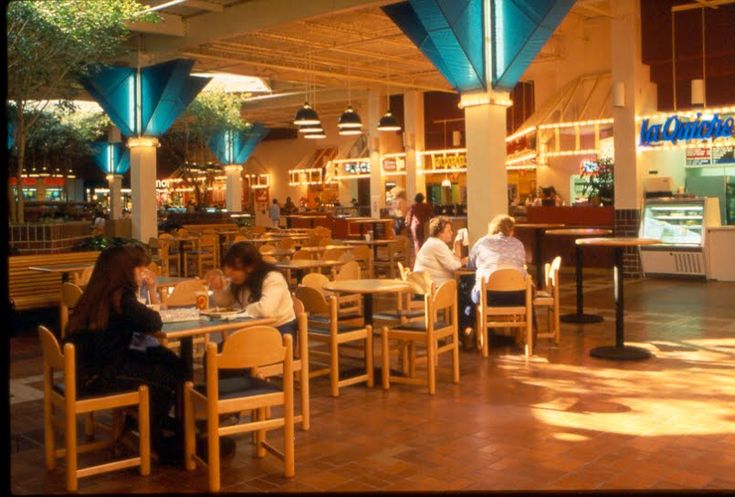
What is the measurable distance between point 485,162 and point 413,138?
14.0 metres

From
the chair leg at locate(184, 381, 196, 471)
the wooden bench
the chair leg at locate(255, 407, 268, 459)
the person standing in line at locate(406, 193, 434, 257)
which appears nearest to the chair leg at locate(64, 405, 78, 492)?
the chair leg at locate(184, 381, 196, 471)

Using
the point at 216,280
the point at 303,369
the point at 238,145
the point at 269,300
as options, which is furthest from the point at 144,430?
the point at 238,145

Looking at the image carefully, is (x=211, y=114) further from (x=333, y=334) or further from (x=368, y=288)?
(x=333, y=334)

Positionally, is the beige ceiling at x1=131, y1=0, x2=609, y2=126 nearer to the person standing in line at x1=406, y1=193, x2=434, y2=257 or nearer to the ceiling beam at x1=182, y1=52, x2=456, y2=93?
the ceiling beam at x1=182, y1=52, x2=456, y2=93

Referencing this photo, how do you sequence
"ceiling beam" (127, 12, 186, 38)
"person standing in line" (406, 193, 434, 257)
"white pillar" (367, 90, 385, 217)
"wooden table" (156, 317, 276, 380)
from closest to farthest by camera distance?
"wooden table" (156, 317, 276, 380)
"person standing in line" (406, 193, 434, 257)
"ceiling beam" (127, 12, 186, 38)
"white pillar" (367, 90, 385, 217)

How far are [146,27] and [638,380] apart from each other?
35.4 ft

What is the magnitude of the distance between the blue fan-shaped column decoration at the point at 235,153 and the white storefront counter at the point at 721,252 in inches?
631

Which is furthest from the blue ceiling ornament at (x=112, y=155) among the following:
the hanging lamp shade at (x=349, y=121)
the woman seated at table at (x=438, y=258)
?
the woman seated at table at (x=438, y=258)

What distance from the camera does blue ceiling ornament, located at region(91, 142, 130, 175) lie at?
2869 centimetres

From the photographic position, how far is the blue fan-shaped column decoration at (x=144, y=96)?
603 inches

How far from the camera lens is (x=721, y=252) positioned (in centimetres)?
1304

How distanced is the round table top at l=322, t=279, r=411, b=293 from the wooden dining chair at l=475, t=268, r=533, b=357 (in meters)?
0.95

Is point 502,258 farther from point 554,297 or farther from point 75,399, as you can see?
point 75,399

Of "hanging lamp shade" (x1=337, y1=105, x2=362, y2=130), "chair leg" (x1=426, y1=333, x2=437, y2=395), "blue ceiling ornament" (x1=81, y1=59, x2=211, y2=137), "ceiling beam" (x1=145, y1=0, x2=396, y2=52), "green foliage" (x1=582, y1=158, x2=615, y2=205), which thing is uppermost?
"ceiling beam" (x1=145, y1=0, x2=396, y2=52)
